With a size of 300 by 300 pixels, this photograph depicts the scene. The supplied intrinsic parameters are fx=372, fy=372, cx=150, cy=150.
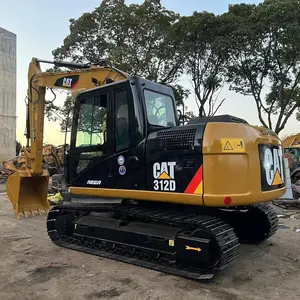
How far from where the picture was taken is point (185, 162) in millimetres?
4676

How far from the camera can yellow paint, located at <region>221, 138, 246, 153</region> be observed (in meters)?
4.44

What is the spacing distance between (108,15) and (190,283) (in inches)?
742

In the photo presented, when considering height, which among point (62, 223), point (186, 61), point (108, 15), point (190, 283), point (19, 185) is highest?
point (108, 15)

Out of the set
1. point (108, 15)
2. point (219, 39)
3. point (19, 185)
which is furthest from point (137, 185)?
point (108, 15)

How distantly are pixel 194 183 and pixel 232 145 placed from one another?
65cm

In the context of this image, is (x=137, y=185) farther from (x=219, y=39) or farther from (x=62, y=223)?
(x=219, y=39)

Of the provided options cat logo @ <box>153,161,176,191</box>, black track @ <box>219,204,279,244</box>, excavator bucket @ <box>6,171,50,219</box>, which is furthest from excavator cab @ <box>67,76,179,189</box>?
excavator bucket @ <box>6,171,50,219</box>

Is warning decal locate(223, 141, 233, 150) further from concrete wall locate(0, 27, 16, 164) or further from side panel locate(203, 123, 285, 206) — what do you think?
concrete wall locate(0, 27, 16, 164)

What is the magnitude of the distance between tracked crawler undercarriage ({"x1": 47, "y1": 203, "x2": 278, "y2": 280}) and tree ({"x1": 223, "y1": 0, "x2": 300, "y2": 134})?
582 inches

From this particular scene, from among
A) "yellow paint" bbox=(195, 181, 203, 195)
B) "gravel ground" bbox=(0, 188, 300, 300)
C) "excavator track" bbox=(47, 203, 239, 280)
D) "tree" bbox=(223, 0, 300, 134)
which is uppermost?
"tree" bbox=(223, 0, 300, 134)

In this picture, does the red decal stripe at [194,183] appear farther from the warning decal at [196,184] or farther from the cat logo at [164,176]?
the cat logo at [164,176]

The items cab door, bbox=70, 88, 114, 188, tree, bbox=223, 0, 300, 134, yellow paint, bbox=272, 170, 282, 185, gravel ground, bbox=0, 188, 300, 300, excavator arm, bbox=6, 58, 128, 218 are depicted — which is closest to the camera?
gravel ground, bbox=0, 188, 300, 300

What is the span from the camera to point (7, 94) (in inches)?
1165

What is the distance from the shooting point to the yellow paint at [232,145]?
14.6 feet
